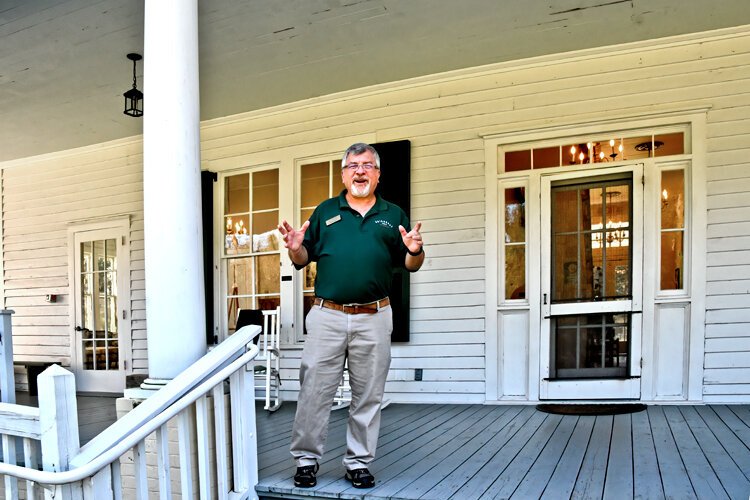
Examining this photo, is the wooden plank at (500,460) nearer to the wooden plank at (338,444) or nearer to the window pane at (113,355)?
the wooden plank at (338,444)

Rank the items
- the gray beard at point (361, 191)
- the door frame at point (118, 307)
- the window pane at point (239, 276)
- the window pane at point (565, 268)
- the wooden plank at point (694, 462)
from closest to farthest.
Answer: the wooden plank at point (694, 462) < the gray beard at point (361, 191) < the window pane at point (565, 268) < the window pane at point (239, 276) < the door frame at point (118, 307)

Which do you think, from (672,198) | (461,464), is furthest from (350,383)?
(672,198)

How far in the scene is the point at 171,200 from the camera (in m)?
2.24

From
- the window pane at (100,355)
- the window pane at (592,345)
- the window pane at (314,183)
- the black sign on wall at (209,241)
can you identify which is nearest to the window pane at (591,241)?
Result: the window pane at (592,345)

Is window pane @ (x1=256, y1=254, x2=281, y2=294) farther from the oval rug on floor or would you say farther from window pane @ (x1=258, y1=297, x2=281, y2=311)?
the oval rug on floor

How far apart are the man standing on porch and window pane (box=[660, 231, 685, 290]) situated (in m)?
2.62

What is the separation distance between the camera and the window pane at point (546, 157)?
4238 millimetres

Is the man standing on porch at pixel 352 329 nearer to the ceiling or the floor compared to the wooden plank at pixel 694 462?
nearer to the ceiling

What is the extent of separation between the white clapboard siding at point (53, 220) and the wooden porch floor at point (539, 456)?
380 centimetres

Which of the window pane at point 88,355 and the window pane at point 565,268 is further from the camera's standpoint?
the window pane at point 88,355

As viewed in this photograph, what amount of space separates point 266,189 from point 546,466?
378cm

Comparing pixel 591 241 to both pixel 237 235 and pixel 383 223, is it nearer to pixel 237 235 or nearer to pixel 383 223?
pixel 383 223

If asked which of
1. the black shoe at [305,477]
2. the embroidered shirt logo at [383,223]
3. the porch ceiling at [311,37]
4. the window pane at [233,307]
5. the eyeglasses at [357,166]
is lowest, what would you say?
the black shoe at [305,477]

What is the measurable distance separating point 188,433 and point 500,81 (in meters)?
3.57
